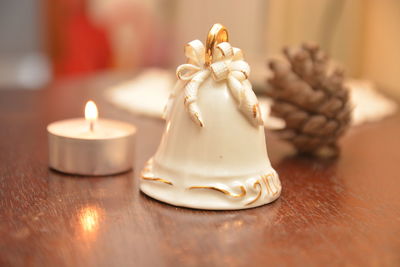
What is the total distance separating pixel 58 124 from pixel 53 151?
69 millimetres

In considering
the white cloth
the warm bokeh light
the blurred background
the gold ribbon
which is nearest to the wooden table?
the warm bokeh light

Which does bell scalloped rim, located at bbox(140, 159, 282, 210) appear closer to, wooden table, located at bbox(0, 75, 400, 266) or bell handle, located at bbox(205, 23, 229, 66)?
wooden table, located at bbox(0, 75, 400, 266)

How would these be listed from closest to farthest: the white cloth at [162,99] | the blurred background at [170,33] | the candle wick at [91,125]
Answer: the candle wick at [91,125] < the white cloth at [162,99] < the blurred background at [170,33]

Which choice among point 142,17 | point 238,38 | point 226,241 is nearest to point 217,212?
point 226,241

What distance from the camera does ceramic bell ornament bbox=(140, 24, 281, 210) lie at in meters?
0.56

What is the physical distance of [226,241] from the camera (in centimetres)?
47

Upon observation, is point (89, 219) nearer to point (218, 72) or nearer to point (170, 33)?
point (218, 72)

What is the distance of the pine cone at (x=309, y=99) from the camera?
0.74m

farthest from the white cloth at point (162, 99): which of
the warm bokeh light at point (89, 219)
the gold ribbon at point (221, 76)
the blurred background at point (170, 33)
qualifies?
the warm bokeh light at point (89, 219)

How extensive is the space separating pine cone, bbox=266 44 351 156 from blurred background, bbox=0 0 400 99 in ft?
1.61

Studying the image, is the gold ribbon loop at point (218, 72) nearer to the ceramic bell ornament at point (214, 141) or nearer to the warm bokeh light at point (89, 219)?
the ceramic bell ornament at point (214, 141)

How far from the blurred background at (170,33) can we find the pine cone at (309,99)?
490mm

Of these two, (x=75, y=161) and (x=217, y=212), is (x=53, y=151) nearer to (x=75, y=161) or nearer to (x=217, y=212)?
(x=75, y=161)

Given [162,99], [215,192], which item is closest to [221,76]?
[215,192]
